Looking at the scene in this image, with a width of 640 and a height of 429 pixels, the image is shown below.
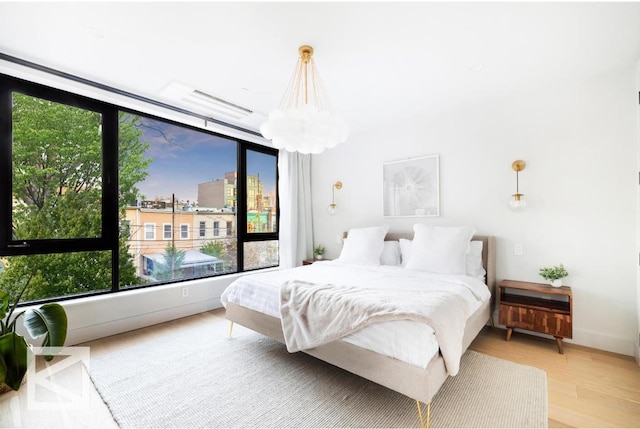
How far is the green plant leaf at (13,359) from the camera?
160 centimetres

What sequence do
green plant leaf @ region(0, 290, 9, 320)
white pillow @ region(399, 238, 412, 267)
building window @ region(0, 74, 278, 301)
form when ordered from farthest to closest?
Result: white pillow @ region(399, 238, 412, 267), building window @ region(0, 74, 278, 301), green plant leaf @ region(0, 290, 9, 320)

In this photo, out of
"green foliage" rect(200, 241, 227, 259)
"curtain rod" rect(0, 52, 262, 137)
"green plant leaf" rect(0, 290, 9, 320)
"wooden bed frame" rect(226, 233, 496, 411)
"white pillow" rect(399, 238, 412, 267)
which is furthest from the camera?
"green foliage" rect(200, 241, 227, 259)

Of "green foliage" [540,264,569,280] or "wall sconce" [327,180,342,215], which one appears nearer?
"green foliage" [540,264,569,280]

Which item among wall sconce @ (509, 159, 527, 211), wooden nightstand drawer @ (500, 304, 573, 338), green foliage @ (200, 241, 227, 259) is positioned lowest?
wooden nightstand drawer @ (500, 304, 573, 338)

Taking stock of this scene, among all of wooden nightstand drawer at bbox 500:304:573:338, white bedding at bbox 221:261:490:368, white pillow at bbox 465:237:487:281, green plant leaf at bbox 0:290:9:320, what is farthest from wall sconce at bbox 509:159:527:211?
green plant leaf at bbox 0:290:9:320

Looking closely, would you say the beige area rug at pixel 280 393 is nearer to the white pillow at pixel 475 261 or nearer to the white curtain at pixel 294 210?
the white pillow at pixel 475 261

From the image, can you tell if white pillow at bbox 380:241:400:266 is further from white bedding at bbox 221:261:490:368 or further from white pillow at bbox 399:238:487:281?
white pillow at bbox 399:238:487:281

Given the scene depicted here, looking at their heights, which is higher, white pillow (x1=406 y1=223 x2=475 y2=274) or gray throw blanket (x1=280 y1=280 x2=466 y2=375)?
white pillow (x1=406 y1=223 x2=475 y2=274)

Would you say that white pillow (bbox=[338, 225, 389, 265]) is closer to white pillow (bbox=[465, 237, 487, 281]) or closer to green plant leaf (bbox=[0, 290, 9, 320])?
white pillow (bbox=[465, 237, 487, 281])

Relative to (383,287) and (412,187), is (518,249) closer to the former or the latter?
(412,187)

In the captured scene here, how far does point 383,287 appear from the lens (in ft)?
7.69

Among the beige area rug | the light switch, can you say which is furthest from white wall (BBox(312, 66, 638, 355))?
the beige area rug

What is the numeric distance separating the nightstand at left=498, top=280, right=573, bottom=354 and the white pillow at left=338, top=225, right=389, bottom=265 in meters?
1.32

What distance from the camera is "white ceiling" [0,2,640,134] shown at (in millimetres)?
1815
